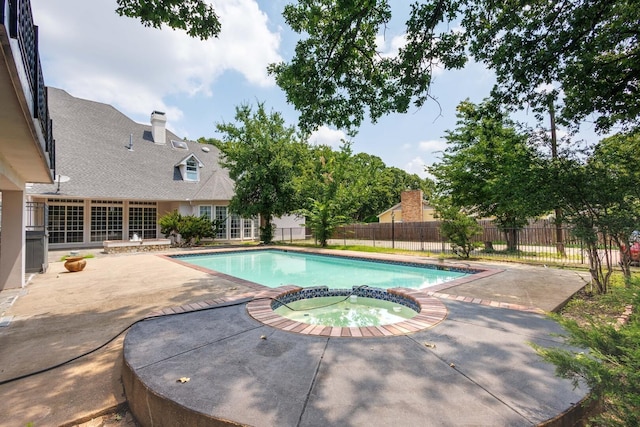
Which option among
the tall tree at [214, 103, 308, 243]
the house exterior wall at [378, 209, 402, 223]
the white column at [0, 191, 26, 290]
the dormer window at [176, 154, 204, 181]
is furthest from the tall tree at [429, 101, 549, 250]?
the house exterior wall at [378, 209, 402, 223]

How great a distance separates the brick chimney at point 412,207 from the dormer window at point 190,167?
19.6m

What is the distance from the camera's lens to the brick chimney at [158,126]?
2238 cm

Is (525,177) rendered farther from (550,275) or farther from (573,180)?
(550,275)

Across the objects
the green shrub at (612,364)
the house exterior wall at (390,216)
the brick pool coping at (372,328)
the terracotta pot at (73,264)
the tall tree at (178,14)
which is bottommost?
the brick pool coping at (372,328)

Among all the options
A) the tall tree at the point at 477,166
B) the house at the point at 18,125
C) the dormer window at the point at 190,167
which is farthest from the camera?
the dormer window at the point at 190,167

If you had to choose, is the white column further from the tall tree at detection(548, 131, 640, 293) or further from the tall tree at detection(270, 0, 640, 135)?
the tall tree at detection(548, 131, 640, 293)

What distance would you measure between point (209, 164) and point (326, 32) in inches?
751

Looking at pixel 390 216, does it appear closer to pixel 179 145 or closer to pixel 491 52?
pixel 179 145

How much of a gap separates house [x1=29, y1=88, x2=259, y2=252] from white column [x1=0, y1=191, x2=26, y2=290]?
9.01 metres

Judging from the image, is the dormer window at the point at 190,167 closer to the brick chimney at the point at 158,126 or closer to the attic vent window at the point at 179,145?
the attic vent window at the point at 179,145

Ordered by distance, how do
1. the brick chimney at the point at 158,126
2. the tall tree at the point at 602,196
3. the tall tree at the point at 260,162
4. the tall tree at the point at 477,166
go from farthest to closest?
the brick chimney at the point at 158,126 < the tall tree at the point at 260,162 < the tall tree at the point at 477,166 < the tall tree at the point at 602,196

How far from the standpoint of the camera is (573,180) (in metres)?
5.60

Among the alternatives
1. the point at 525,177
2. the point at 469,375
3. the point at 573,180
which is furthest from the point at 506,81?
the point at 469,375

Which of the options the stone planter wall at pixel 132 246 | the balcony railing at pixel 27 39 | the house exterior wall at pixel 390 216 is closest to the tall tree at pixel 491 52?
the balcony railing at pixel 27 39
